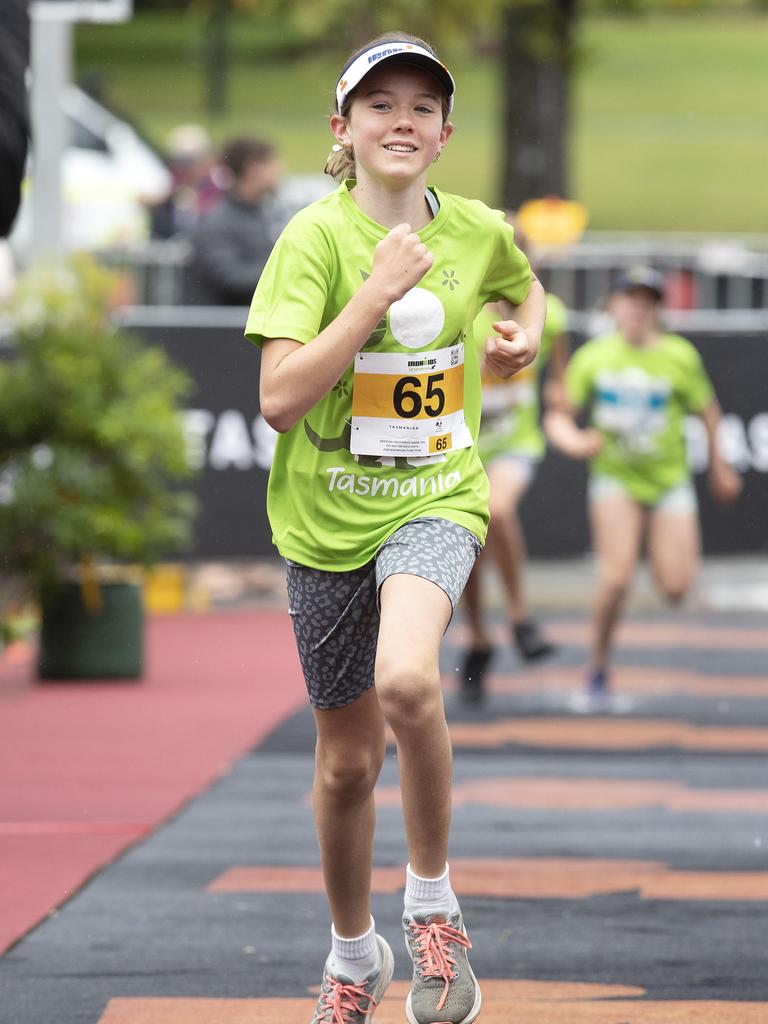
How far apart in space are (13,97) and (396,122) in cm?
81

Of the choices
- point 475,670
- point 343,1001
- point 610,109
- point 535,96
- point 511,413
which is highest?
point 610,109

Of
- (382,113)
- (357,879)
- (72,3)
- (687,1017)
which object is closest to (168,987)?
(357,879)

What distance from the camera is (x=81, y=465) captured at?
10.3 m

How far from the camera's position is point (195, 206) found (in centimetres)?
1977

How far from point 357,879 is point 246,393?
9.36 m

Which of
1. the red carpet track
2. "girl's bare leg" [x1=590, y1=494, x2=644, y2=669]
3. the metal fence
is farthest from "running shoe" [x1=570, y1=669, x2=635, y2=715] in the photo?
the metal fence

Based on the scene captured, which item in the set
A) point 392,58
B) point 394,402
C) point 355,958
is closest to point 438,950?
point 355,958

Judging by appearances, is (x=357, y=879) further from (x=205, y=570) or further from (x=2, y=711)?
(x=205, y=570)

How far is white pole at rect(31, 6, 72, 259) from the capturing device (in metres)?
13.2

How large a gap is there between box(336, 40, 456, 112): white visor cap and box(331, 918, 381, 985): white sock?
1828 millimetres

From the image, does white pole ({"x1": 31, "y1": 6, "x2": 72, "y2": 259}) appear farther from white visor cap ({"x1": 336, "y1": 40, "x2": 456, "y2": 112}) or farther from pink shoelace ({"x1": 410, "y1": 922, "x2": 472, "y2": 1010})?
pink shoelace ({"x1": 410, "y1": 922, "x2": 472, "y2": 1010})

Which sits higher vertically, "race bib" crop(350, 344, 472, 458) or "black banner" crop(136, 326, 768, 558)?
"race bib" crop(350, 344, 472, 458)

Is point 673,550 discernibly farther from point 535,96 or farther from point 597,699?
point 535,96

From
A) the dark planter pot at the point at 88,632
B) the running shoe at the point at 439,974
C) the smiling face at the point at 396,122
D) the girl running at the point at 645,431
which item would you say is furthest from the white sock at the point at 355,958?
the dark planter pot at the point at 88,632
